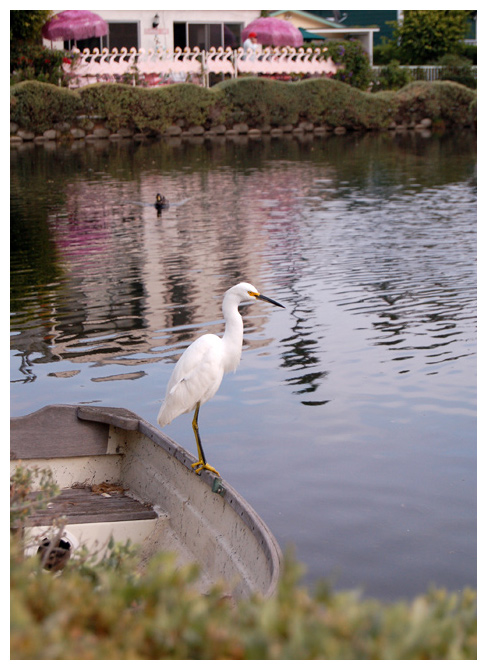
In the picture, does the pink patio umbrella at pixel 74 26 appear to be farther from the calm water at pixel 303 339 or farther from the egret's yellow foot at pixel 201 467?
the egret's yellow foot at pixel 201 467

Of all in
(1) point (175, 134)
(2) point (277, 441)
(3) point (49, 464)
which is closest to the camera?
(3) point (49, 464)

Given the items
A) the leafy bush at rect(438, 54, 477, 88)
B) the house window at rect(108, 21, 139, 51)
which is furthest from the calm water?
the leafy bush at rect(438, 54, 477, 88)

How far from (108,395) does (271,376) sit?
1.86 m

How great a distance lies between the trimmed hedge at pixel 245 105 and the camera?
1436 inches

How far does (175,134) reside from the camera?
40594mm

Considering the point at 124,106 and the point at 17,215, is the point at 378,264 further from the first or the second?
the point at 124,106

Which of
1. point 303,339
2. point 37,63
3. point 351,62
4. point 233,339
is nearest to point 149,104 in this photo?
point 37,63

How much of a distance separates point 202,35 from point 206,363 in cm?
3964

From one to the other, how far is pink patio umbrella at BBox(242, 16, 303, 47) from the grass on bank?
41309 millimetres

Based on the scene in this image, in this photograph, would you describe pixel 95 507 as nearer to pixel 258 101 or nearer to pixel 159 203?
pixel 159 203

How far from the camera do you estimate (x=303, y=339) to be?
1130 cm

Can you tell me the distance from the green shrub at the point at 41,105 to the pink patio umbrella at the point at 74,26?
2.42 m

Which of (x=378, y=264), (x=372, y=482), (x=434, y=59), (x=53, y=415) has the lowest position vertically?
(x=372, y=482)
